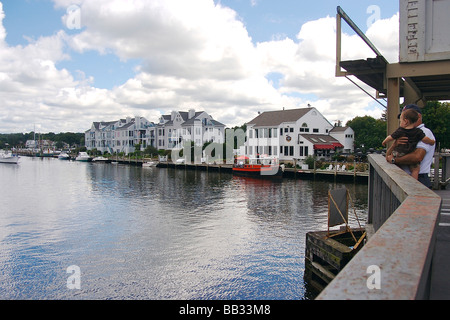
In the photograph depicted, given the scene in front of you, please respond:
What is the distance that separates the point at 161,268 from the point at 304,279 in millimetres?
5437

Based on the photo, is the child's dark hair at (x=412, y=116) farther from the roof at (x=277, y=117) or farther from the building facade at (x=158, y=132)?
the building facade at (x=158, y=132)

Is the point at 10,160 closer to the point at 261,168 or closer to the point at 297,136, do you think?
the point at 261,168

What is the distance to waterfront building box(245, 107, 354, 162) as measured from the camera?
60.9 meters

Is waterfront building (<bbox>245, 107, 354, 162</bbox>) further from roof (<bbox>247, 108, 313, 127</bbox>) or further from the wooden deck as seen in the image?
the wooden deck

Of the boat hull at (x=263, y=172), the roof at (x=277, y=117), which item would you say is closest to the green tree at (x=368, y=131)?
the roof at (x=277, y=117)

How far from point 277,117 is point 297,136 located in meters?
6.56

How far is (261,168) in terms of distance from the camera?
166ft

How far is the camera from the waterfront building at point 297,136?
60.9 m

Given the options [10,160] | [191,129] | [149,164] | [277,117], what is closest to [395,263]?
[277,117]

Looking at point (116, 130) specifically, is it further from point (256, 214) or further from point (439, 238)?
→ point (439, 238)

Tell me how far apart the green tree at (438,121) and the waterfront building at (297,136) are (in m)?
12.9

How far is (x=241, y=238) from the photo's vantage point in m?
18.8

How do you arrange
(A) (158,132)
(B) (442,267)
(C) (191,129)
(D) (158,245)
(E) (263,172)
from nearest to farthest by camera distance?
(B) (442,267) < (D) (158,245) < (E) (263,172) < (C) (191,129) < (A) (158,132)
